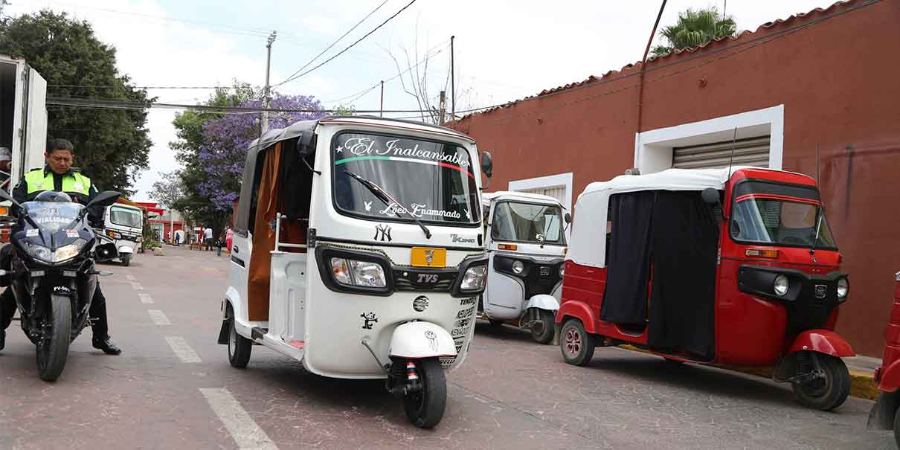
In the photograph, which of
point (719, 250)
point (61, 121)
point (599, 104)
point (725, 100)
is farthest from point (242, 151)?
point (719, 250)

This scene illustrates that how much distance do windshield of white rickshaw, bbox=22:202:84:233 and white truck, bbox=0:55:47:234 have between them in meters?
8.33

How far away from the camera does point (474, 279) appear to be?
580cm

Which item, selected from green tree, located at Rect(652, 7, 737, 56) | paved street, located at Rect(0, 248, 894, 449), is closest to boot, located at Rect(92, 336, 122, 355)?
paved street, located at Rect(0, 248, 894, 449)

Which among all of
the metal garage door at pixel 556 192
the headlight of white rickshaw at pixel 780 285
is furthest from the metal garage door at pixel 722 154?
the headlight of white rickshaw at pixel 780 285

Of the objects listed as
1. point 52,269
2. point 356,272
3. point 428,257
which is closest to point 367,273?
point 356,272

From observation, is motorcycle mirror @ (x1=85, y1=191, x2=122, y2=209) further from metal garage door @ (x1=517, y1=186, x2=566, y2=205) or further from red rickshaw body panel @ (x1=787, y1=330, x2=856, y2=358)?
metal garage door @ (x1=517, y1=186, x2=566, y2=205)

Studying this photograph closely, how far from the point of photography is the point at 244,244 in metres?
Answer: 7.02

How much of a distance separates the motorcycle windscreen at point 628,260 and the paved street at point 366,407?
709 millimetres

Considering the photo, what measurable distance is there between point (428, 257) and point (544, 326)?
17.9 ft

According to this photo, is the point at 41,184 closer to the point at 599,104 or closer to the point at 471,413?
the point at 471,413

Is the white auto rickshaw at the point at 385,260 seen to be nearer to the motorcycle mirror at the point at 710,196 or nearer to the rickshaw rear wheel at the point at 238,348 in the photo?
the rickshaw rear wheel at the point at 238,348

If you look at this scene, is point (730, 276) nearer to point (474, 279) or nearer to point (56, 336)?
point (474, 279)

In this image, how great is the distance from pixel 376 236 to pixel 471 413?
5.18ft

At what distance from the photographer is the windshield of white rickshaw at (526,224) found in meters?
11.1
